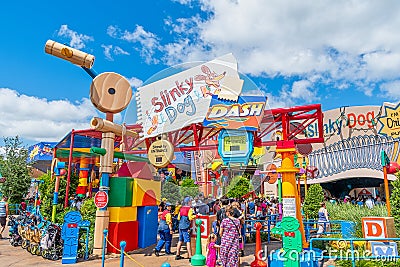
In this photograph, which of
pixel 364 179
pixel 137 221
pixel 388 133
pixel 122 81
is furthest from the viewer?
pixel 364 179

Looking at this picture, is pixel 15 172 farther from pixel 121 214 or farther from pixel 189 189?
pixel 189 189

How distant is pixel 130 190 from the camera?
8688mm

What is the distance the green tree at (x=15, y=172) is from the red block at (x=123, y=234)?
54.2 feet

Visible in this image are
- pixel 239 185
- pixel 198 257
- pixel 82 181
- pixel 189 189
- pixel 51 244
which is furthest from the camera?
pixel 82 181

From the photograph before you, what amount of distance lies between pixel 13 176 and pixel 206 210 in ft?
61.4

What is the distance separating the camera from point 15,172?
21781 millimetres

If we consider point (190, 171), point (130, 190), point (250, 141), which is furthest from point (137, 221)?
point (250, 141)

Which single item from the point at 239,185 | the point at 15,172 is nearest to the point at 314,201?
the point at 239,185

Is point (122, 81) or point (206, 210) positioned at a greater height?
point (122, 81)

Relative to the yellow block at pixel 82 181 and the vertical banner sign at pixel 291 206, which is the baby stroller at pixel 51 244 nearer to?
the vertical banner sign at pixel 291 206

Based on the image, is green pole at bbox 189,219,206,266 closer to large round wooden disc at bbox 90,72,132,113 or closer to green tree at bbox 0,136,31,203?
large round wooden disc at bbox 90,72,132,113

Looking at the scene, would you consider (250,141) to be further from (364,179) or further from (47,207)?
(364,179)

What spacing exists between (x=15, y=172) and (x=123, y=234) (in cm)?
1708

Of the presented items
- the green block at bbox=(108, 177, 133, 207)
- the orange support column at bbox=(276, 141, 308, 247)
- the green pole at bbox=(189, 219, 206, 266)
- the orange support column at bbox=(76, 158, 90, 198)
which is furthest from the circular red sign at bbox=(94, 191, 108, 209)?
the orange support column at bbox=(76, 158, 90, 198)
